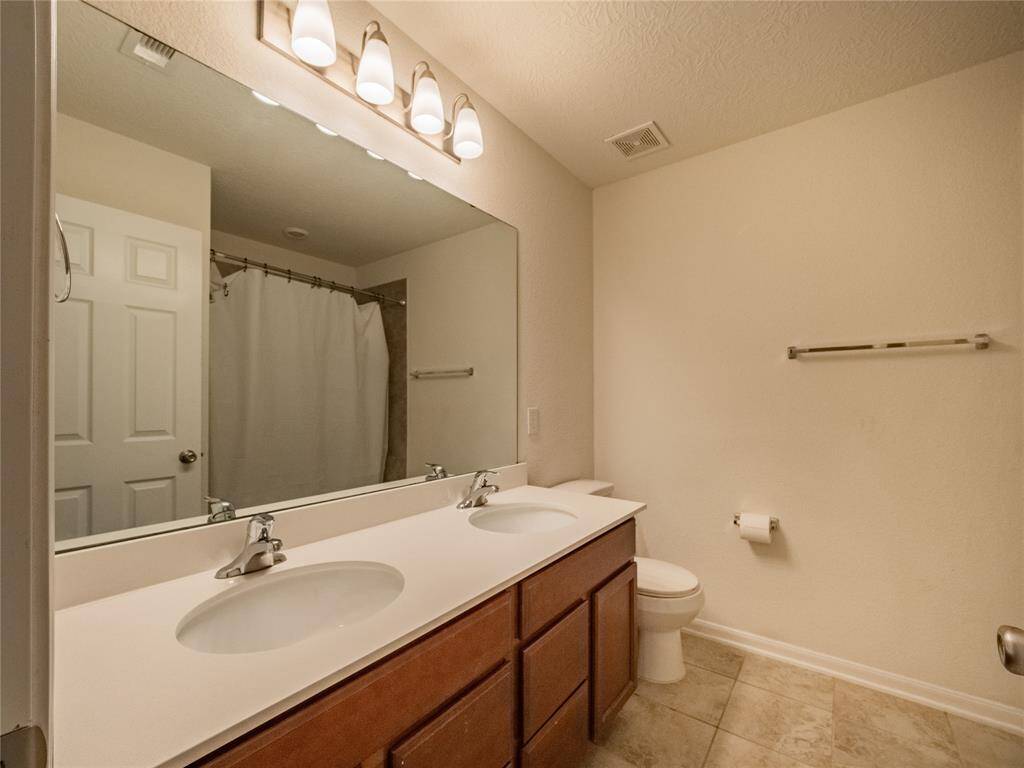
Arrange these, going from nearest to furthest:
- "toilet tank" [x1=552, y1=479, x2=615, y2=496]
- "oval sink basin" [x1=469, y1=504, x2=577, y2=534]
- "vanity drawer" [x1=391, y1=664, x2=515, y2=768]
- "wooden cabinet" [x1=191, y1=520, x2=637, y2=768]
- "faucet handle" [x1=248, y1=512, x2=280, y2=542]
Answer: "wooden cabinet" [x1=191, y1=520, x2=637, y2=768] < "vanity drawer" [x1=391, y1=664, x2=515, y2=768] < "faucet handle" [x1=248, y1=512, x2=280, y2=542] < "oval sink basin" [x1=469, y1=504, x2=577, y2=534] < "toilet tank" [x1=552, y1=479, x2=615, y2=496]

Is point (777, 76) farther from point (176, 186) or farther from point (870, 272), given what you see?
point (176, 186)

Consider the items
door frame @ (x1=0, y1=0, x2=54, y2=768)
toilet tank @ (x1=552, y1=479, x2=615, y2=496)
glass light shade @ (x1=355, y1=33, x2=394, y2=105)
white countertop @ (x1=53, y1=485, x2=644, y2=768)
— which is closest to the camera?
door frame @ (x1=0, y1=0, x2=54, y2=768)

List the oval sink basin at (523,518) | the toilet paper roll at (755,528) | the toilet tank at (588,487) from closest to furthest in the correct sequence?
1. the oval sink basin at (523,518)
2. the toilet paper roll at (755,528)
3. the toilet tank at (588,487)

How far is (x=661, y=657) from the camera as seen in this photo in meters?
1.81

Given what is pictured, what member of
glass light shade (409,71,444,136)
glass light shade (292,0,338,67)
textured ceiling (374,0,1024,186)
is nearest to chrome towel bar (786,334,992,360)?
textured ceiling (374,0,1024,186)

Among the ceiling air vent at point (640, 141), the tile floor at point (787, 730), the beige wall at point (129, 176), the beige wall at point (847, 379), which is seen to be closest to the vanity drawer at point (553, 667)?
the tile floor at point (787, 730)

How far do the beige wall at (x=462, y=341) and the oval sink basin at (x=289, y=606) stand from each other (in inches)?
20.1

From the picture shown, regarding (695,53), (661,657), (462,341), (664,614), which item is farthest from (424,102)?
(661,657)

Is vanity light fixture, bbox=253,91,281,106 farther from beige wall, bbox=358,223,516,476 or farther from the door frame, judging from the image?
the door frame

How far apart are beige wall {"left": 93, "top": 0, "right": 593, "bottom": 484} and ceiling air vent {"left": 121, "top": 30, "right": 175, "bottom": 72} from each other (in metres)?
0.02

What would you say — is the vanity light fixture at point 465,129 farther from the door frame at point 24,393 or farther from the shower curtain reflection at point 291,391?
the door frame at point 24,393

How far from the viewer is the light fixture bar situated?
1.10 meters

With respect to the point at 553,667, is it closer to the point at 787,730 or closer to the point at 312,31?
the point at 787,730

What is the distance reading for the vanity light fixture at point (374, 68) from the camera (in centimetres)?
125
